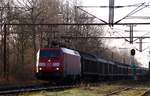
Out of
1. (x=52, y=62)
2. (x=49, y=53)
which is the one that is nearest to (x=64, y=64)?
(x=52, y=62)

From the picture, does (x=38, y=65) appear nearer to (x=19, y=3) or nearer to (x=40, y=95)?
(x=40, y=95)

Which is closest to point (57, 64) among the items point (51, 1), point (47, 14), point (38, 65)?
point (38, 65)

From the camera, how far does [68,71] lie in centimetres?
3591

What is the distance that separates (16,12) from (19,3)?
2704 mm

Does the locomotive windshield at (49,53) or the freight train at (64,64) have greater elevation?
the locomotive windshield at (49,53)

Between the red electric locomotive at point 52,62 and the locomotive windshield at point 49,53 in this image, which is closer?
the red electric locomotive at point 52,62

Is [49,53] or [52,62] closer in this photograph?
[52,62]

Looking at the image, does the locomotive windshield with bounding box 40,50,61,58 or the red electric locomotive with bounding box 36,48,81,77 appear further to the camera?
the locomotive windshield with bounding box 40,50,61,58

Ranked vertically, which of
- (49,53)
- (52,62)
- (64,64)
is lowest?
(64,64)

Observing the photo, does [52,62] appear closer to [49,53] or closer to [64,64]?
[49,53]

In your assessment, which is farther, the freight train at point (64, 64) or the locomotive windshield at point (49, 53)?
the locomotive windshield at point (49, 53)

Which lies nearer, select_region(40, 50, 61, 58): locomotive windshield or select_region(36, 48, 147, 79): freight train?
select_region(36, 48, 147, 79): freight train

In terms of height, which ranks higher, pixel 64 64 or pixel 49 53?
pixel 49 53

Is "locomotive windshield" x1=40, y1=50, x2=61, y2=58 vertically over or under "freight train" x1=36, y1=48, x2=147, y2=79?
over
